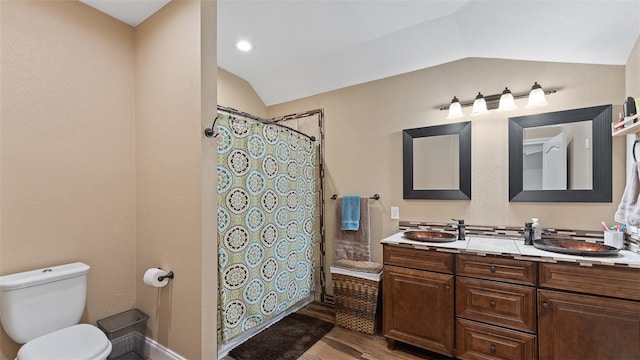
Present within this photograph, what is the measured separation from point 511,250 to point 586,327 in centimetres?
50

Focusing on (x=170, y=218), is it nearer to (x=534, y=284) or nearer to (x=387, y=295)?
(x=387, y=295)

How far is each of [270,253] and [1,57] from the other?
2.14 meters

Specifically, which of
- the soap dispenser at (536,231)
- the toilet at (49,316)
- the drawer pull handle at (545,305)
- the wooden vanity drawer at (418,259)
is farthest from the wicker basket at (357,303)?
the toilet at (49,316)

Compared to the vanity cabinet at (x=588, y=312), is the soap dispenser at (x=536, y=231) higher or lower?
higher

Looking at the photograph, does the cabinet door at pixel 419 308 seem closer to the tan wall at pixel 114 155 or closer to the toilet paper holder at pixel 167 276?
the tan wall at pixel 114 155

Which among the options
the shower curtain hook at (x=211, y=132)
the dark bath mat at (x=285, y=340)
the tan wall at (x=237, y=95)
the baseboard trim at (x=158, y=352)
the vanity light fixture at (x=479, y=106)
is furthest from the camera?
the tan wall at (x=237, y=95)

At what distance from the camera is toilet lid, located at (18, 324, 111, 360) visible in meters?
1.33

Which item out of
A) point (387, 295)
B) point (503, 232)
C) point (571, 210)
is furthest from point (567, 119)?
point (387, 295)

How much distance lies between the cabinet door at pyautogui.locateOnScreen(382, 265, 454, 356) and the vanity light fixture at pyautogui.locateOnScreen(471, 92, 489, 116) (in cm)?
131

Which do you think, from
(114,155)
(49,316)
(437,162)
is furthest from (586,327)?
(114,155)

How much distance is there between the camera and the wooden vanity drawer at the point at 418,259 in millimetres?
1849

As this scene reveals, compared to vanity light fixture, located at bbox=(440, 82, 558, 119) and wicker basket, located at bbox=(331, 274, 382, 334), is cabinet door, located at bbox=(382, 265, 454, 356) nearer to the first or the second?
wicker basket, located at bbox=(331, 274, 382, 334)

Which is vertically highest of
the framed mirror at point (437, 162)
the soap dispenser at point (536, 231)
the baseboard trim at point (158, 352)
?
the framed mirror at point (437, 162)

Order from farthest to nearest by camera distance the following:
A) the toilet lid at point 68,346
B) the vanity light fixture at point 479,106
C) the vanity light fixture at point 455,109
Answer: the vanity light fixture at point 455,109
the vanity light fixture at point 479,106
the toilet lid at point 68,346
